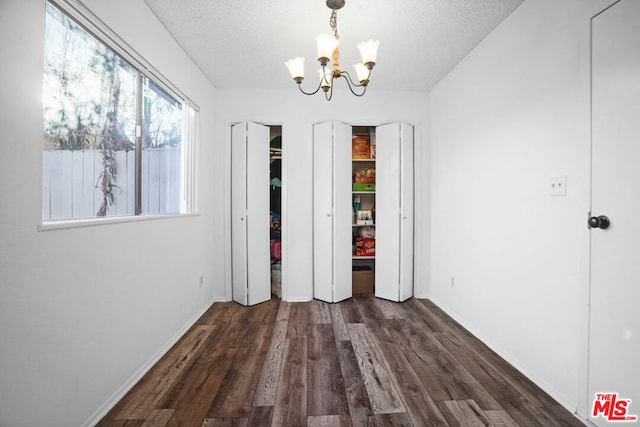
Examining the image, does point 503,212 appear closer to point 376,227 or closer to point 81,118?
point 376,227

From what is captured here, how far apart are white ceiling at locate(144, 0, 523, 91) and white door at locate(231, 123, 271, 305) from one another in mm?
682

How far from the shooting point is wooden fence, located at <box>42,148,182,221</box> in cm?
128

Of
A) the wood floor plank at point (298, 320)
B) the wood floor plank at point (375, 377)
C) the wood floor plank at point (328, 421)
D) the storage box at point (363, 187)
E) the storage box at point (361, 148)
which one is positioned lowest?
the wood floor plank at point (328, 421)

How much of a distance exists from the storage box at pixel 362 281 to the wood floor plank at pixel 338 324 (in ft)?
1.50

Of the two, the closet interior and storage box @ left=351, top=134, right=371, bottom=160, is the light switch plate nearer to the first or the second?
storage box @ left=351, top=134, right=371, bottom=160

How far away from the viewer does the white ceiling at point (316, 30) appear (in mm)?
1917

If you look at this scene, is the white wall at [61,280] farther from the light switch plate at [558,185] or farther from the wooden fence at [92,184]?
the light switch plate at [558,185]

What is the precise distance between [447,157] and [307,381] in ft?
8.03

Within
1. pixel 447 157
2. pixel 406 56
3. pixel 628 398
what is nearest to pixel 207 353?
pixel 628 398

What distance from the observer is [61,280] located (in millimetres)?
1232

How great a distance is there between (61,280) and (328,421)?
55.8 inches

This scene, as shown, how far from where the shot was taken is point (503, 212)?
2.08m

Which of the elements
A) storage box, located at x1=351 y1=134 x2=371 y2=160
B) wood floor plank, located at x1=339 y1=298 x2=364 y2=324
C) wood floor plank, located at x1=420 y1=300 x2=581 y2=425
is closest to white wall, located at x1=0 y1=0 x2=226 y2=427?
wood floor plank, located at x1=339 y1=298 x2=364 y2=324

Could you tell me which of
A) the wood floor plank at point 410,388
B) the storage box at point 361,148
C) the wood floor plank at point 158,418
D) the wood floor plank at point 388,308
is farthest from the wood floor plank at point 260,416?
the storage box at point 361,148
